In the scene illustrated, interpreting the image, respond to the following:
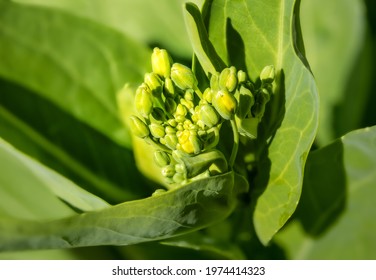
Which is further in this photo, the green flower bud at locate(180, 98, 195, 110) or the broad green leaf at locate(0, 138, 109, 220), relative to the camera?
the broad green leaf at locate(0, 138, 109, 220)

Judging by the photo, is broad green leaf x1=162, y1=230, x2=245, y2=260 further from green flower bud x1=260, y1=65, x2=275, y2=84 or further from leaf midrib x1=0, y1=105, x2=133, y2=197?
green flower bud x1=260, y1=65, x2=275, y2=84

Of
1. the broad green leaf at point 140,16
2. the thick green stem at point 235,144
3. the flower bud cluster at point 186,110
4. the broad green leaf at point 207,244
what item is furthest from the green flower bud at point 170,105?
the broad green leaf at point 140,16

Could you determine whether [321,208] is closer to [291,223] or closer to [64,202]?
[291,223]

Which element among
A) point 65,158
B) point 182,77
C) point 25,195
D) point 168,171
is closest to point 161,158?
point 168,171

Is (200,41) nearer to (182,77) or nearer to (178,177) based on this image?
(182,77)

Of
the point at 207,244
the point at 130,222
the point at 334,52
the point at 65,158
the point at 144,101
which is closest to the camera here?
the point at 130,222

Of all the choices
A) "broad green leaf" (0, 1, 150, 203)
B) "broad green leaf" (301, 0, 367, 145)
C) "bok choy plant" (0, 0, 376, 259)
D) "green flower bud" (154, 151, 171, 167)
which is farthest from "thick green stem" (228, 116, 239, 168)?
"broad green leaf" (301, 0, 367, 145)
